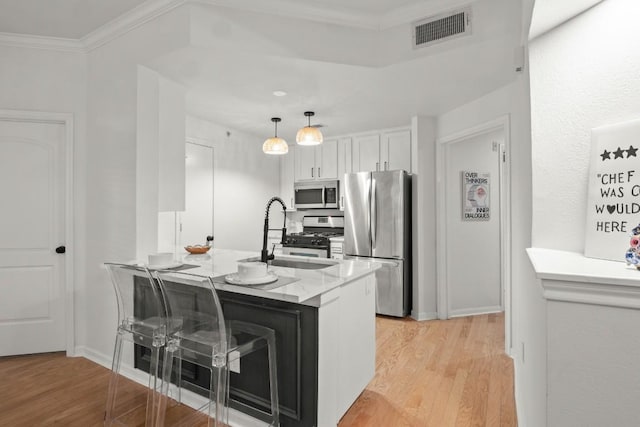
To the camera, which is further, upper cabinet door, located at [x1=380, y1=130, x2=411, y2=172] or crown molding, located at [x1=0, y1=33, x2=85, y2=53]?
upper cabinet door, located at [x1=380, y1=130, x2=411, y2=172]

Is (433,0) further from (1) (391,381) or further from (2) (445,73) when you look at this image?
(1) (391,381)

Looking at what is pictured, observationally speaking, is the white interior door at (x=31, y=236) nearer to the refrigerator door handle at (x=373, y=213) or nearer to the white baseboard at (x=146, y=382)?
the white baseboard at (x=146, y=382)

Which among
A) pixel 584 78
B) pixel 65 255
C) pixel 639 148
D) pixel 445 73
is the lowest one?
pixel 65 255

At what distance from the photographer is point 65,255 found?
9.60 feet

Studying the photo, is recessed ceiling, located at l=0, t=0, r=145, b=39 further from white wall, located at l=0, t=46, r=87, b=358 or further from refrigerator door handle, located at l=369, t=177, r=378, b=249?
refrigerator door handle, located at l=369, t=177, r=378, b=249

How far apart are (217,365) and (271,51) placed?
6.76ft

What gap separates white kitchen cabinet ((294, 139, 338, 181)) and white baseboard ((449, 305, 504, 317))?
245 centimetres

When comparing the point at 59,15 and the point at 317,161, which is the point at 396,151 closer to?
the point at 317,161

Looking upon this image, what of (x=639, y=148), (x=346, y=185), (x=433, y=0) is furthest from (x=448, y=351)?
(x=433, y=0)

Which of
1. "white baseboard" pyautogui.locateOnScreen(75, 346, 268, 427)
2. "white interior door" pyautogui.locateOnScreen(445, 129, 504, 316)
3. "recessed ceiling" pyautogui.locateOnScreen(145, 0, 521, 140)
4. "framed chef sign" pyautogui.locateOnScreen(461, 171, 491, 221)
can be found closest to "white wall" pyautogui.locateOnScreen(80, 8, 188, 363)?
"white baseboard" pyautogui.locateOnScreen(75, 346, 268, 427)

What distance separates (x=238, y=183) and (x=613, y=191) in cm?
436

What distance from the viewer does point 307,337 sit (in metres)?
1.74

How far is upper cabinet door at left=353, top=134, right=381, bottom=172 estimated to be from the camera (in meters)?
4.73

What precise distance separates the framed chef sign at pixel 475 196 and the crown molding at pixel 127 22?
11.0 ft
